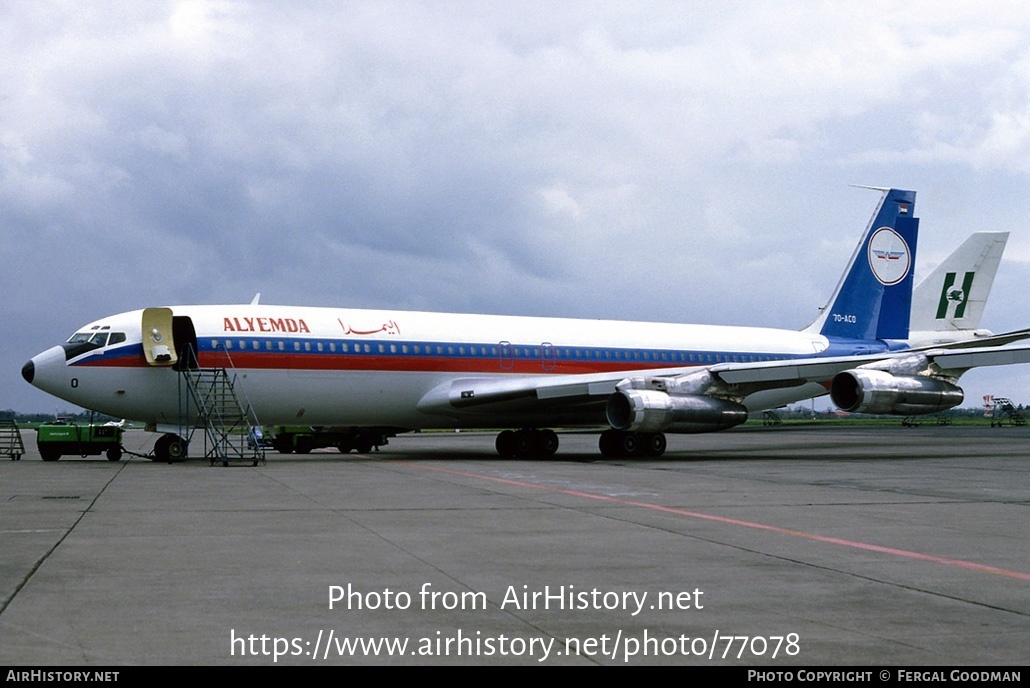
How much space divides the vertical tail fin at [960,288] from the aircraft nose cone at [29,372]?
1126 inches

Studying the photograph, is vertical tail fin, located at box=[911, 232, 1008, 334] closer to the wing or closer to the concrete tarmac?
the wing

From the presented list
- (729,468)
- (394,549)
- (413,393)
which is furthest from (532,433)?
(394,549)

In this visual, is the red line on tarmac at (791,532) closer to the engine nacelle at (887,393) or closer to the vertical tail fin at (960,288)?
the engine nacelle at (887,393)

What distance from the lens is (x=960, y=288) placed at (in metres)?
36.9

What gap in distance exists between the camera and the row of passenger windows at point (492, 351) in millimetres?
25688

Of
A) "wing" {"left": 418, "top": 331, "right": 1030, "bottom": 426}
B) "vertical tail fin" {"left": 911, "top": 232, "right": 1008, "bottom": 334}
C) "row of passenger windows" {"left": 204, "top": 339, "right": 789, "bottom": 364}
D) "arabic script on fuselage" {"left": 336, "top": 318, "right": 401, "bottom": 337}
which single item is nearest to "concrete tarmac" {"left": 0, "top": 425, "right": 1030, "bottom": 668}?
"row of passenger windows" {"left": 204, "top": 339, "right": 789, "bottom": 364}

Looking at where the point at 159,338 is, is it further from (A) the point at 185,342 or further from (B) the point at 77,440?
(B) the point at 77,440

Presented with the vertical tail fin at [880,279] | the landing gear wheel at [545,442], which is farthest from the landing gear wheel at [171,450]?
the vertical tail fin at [880,279]

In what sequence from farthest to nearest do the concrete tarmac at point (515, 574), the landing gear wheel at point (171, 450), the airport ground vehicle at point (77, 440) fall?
the airport ground vehicle at point (77, 440) < the landing gear wheel at point (171, 450) < the concrete tarmac at point (515, 574)

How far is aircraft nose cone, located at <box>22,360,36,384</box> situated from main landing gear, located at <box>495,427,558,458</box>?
40.4 ft

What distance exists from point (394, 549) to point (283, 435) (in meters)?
26.1

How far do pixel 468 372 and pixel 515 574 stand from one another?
64.9 ft

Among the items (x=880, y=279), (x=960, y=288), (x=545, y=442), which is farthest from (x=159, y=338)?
(x=960, y=288)
